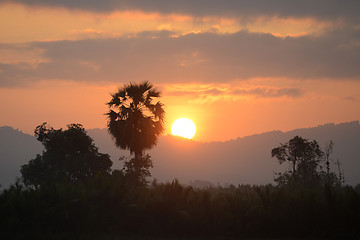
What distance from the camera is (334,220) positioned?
18.5 meters

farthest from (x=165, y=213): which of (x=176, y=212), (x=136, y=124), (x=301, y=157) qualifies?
(x=301, y=157)

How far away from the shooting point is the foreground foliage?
17938mm

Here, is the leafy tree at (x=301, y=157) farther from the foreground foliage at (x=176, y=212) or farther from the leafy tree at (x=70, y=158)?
the foreground foliage at (x=176, y=212)

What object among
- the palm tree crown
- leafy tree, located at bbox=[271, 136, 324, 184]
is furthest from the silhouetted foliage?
the palm tree crown

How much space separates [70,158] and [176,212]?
74.3ft

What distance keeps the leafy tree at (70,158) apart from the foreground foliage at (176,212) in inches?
762

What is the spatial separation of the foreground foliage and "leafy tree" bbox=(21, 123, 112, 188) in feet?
63.5

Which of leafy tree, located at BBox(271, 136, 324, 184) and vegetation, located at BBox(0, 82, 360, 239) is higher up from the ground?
leafy tree, located at BBox(271, 136, 324, 184)

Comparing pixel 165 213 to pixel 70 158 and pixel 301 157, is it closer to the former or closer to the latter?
pixel 70 158

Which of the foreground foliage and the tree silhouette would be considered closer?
the foreground foliage

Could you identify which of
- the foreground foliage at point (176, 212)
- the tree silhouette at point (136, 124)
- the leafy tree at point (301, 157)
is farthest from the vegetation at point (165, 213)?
the leafy tree at point (301, 157)

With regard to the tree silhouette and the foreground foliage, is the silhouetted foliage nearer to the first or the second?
the tree silhouette

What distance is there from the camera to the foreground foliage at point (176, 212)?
17.9 m

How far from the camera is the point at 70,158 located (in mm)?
39688
